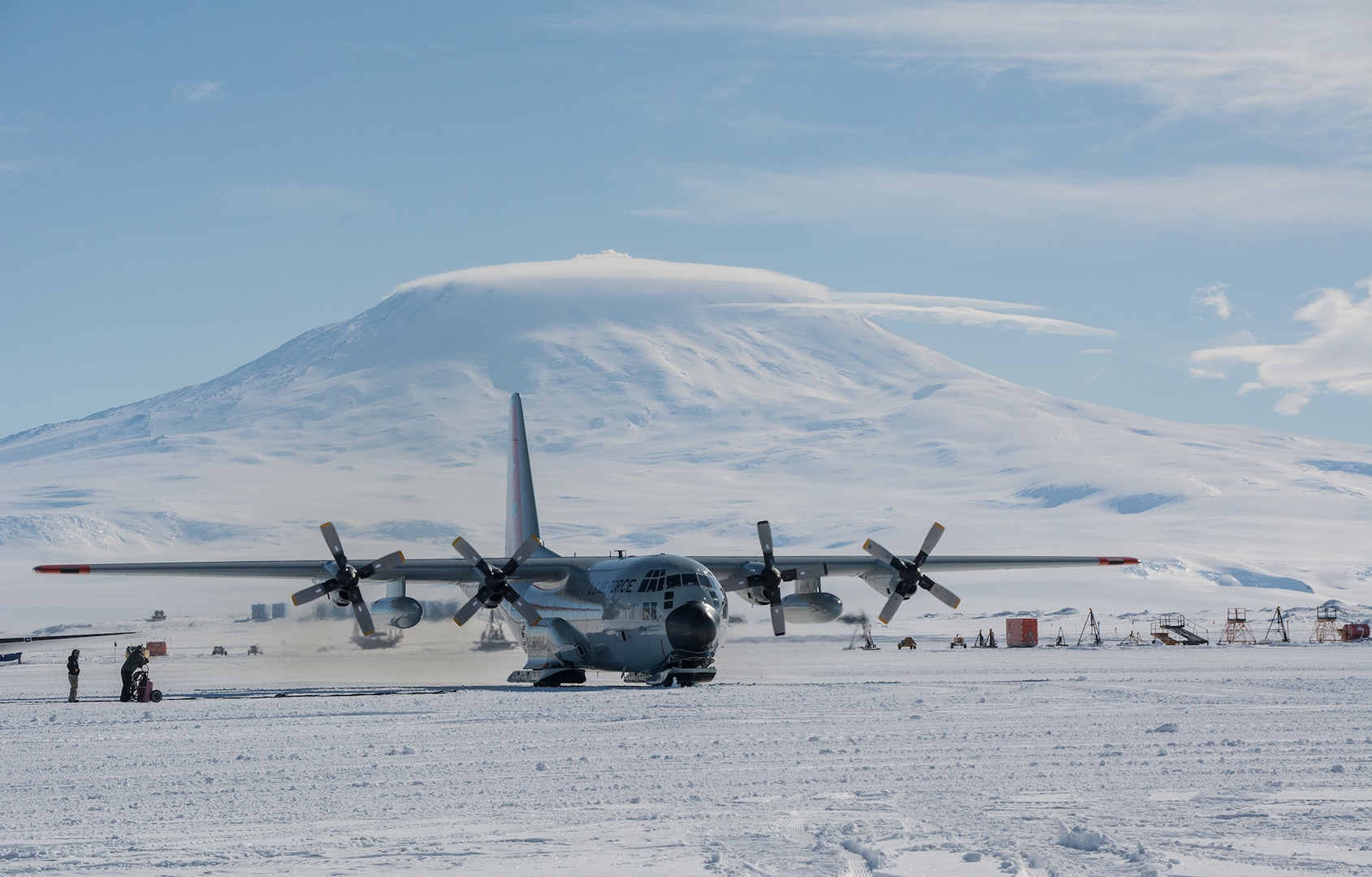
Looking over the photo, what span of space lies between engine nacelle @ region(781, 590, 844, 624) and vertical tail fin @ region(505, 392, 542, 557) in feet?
37.3

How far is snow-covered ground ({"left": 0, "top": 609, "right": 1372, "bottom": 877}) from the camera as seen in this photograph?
44.6 ft

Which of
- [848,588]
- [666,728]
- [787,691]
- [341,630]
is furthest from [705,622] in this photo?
[848,588]

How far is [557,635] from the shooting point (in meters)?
41.8

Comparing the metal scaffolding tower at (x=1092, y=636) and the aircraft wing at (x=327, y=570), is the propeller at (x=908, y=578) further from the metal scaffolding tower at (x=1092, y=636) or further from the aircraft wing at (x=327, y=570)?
the metal scaffolding tower at (x=1092, y=636)

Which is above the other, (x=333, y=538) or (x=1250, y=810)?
(x=333, y=538)

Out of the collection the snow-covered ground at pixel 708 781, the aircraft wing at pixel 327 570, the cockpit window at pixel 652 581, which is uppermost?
the aircraft wing at pixel 327 570

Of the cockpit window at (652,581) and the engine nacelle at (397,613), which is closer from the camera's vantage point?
the cockpit window at (652,581)

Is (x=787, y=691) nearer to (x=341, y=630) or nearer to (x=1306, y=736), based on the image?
(x=1306, y=736)

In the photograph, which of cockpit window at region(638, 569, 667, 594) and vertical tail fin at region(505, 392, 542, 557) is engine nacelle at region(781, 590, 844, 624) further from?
vertical tail fin at region(505, 392, 542, 557)

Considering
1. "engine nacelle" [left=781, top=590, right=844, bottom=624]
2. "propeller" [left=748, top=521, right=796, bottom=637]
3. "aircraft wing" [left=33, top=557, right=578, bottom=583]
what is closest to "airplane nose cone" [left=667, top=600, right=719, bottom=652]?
"propeller" [left=748, top=521, right=796, bottom=637]

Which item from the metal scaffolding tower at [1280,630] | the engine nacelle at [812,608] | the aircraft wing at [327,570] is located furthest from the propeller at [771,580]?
the metal scaffolding tower at [1280,630]

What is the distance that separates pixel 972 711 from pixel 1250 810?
14040 millimetres

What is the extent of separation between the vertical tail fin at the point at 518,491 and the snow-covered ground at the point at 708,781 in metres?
12.2

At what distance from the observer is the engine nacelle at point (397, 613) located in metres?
38.4
